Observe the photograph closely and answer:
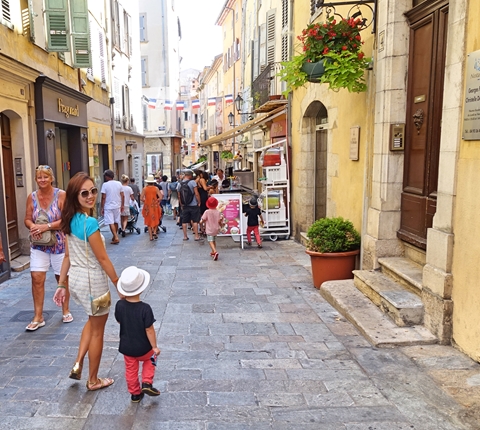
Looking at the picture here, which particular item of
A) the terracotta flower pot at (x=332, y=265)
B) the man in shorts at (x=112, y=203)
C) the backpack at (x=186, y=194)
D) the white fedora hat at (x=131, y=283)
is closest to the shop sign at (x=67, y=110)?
the man in shorts at (x=112, y=203)

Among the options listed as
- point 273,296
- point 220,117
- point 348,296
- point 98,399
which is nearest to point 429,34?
point 348,296

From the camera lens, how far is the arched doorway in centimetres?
1019

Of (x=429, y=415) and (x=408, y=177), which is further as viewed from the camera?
(x=408, y=177)

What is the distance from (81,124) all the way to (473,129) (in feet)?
35.6

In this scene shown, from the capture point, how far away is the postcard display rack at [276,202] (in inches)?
438

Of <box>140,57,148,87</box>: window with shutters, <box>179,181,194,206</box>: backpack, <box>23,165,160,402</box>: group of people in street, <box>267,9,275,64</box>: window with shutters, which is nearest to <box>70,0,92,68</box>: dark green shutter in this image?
<box>179,181,194,206</box>: backpack

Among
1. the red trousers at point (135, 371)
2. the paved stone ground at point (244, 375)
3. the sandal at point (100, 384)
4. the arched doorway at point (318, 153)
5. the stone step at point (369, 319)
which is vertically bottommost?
the paved stone ground at point (244, 375)

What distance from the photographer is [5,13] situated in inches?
308

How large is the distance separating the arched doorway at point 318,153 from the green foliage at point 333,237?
12.3ft

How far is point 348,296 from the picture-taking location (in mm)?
5863

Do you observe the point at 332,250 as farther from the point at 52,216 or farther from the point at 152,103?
the point at 152,103

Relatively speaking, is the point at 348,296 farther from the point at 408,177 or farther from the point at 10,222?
the point at 10,222

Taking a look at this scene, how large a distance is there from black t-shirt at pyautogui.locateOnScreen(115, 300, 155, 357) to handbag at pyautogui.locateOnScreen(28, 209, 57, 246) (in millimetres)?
2127

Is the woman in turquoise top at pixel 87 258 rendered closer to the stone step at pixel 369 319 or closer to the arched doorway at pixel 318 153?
the stone step at pixel 369 319
